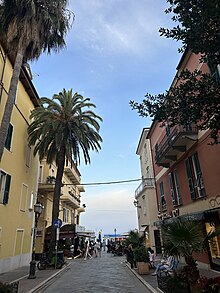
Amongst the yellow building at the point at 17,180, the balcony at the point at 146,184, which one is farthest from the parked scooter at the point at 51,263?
the balcony at the point at 146,184

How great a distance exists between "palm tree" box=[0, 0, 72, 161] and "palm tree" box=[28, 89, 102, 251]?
6959mm

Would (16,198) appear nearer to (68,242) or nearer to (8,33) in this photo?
(8,33)

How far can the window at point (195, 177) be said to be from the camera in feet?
49.3

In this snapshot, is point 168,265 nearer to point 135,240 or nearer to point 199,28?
point 135,240

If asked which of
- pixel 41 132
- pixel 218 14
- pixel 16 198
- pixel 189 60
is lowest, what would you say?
pixel 16 198

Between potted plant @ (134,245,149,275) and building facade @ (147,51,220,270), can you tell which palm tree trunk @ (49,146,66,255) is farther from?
building facade @ (147,51,220,270)

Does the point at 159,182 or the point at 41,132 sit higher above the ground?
the point at 41,132

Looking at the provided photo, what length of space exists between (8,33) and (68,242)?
23778 mm

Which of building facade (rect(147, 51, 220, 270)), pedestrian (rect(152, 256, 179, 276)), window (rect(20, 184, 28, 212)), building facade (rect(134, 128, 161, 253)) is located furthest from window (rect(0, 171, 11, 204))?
building facade (rect(134, 128, 161, 253))

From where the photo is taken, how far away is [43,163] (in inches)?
1257

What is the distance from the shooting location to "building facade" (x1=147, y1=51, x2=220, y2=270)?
13305 mm

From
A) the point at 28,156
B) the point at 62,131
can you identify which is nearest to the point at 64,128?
the point at 62,131

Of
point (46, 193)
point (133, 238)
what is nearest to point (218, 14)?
point (133, 238)

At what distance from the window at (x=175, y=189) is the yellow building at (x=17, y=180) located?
11871mm
